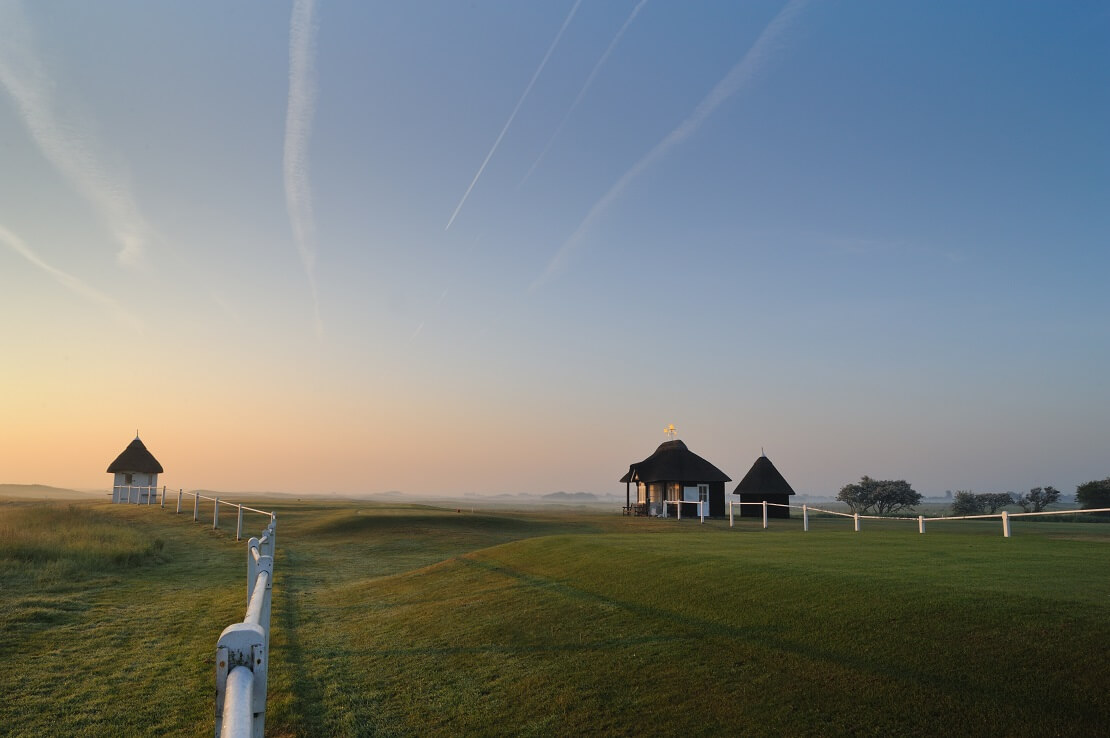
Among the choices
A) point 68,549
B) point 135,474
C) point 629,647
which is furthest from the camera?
point 135,474

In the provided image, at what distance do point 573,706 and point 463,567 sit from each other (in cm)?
1069

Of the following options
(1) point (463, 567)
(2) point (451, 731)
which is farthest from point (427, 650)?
(1) point (463, 567)

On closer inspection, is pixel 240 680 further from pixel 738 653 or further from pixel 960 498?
pixel 960 498

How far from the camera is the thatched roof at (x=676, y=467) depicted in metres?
49.4

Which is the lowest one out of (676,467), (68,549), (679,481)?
(68,549)

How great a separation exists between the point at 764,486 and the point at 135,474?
165 feet

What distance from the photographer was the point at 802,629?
8.76 meters

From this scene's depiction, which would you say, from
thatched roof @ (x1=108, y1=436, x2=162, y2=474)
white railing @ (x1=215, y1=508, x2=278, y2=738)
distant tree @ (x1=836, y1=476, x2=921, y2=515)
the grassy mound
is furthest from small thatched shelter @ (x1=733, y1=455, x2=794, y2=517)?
white railing @ (x1=215, y1=508, x2=278, y2=738)

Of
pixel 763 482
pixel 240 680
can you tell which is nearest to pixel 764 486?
pixel 763 482

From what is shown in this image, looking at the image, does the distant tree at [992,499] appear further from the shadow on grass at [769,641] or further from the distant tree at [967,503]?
the shadow on grass at [769,641]

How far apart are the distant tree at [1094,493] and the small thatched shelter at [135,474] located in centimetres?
7826

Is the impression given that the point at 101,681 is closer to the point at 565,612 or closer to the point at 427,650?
the point at 427,650

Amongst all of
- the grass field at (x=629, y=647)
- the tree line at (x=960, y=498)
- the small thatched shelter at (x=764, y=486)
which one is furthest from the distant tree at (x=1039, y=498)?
the grass field at (x=629, y=647)

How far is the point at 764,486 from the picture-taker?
51750 mm
